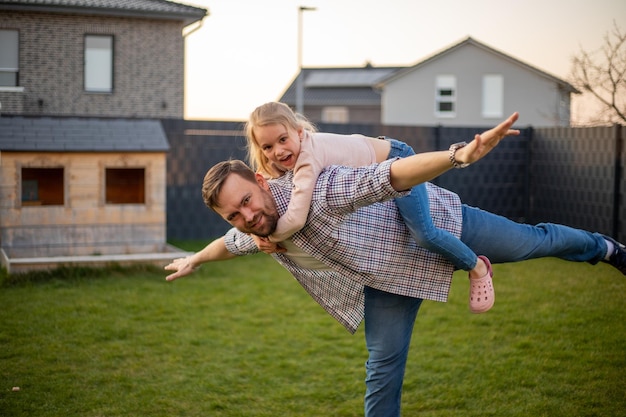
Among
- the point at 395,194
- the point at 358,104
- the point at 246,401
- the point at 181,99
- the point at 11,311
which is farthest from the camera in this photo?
the point at 358,104

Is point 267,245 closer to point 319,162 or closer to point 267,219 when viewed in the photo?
point 267,219

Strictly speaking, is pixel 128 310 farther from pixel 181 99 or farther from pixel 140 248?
pixel 181 99

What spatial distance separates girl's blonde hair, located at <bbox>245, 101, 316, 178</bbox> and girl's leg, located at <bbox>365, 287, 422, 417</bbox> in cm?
82

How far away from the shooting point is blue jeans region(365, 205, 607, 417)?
3268 mm

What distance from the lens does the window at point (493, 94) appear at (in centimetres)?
3225

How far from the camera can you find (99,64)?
69.2ft

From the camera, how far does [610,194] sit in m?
11.4

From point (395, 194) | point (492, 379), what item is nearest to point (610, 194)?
point (492, 379)

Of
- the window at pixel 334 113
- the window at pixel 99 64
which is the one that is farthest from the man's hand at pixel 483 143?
the window at pixel 334 113

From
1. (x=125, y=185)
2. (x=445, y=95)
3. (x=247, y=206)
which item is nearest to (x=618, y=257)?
(x=247, y=206)

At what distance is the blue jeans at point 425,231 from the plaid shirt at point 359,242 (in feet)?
0.31

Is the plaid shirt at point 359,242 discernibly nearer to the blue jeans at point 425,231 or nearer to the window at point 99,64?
the blue jeans at point 425,231

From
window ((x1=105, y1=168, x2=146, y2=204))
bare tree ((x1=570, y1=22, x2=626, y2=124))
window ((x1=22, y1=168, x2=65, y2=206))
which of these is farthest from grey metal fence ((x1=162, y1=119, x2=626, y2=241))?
window ((x1=22, y1=168, x2=65, y2=206))

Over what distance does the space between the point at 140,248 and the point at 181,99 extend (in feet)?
41.5
